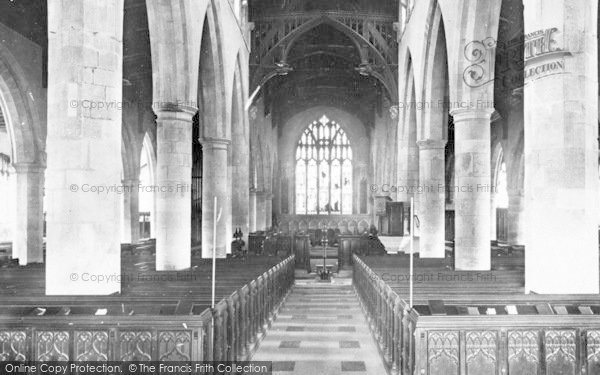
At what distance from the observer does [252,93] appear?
2145cm

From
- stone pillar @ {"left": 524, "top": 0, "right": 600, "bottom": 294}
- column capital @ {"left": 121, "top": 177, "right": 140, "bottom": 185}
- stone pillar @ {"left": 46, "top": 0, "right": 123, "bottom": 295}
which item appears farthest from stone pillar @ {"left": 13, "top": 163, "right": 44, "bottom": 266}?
stone pillar @ {"left": 524, "top": 0, "right": 600, "bottom": 294}

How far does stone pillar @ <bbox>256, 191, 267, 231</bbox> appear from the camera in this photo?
30062 millimetres

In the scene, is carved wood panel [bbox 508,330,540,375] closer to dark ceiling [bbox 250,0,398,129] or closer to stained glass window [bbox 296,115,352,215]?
dark ceiling [bbox 250,0,398,129]

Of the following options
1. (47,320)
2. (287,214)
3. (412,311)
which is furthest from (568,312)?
(287,214)

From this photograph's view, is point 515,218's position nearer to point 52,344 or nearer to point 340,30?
point 340,30

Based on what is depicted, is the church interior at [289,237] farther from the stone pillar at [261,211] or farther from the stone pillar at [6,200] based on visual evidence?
the stone pillar at [261,211]

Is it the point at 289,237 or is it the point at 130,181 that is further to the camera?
the point at 130,181

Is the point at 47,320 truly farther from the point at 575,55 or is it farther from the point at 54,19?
the point at 575,55

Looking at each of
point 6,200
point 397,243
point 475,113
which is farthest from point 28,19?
point 397,243

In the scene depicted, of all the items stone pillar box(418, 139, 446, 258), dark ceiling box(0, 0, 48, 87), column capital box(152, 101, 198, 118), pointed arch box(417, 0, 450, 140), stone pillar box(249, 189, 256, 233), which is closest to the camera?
column capital box(152, 101, 198, 118)

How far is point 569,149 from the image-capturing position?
6633 millimetres

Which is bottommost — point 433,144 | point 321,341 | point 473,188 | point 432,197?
point 321,341

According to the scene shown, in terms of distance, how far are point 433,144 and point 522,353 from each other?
10.6 metres

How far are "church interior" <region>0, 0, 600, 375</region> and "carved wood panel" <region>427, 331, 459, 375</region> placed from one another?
0.02 metres
